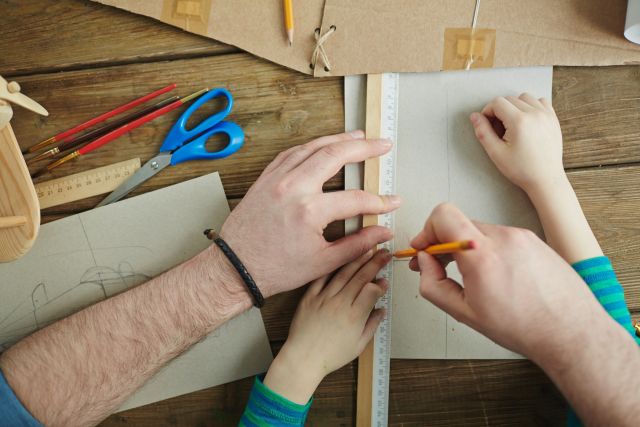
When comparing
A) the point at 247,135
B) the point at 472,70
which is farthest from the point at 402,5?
the point at 247,135

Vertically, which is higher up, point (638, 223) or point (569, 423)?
point (638, 223)

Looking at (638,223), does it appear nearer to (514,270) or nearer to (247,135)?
(514,270)

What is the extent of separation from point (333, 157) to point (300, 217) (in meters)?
0.13

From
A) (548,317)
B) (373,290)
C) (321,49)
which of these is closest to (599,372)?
(548,317)

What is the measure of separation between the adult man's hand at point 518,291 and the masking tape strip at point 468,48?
0.38 meters

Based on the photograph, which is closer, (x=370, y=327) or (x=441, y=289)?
(x=441, y=289)

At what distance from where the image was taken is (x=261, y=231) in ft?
2.71

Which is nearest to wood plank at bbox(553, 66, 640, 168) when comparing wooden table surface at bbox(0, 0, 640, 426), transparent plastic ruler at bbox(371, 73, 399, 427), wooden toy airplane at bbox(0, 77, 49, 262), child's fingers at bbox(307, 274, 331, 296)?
wooden table surface at bbox(0, 0, 640, 426)

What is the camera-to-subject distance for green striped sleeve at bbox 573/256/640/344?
2.63 feet

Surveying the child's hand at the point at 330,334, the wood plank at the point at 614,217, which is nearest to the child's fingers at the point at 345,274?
the child's hand at the point at 330,334

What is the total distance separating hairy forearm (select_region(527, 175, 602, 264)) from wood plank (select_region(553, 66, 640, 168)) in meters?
0.09

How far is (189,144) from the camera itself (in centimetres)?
93

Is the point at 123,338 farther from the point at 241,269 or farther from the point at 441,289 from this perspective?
the point at 441,289

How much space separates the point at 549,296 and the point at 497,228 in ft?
0.36
